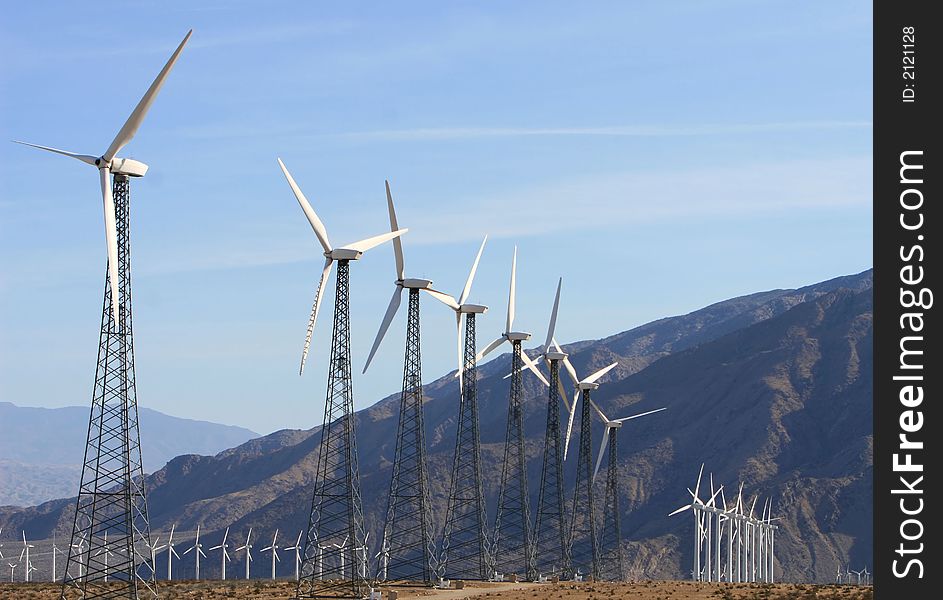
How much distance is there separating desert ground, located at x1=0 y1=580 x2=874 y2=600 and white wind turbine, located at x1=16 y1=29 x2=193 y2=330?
82.8ft

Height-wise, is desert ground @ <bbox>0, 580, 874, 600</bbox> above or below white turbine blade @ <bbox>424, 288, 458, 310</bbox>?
below

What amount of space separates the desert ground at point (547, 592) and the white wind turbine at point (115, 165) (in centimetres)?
2524

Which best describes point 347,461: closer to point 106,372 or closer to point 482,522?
point 106,372

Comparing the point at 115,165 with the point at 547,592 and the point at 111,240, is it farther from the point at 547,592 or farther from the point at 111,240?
the point at 547,592

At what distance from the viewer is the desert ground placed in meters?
80.6

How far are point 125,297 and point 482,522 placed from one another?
44.0 metres

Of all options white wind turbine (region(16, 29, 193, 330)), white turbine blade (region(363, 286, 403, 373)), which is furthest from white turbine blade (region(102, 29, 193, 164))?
white turbine blade (region(363, 286, 403, 373))

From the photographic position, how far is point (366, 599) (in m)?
74.4

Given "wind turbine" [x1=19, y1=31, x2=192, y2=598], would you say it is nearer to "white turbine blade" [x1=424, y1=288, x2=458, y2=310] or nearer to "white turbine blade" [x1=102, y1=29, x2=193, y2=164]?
"white turbine blade" [x1=102, y1=29, x2=193, y2=164]

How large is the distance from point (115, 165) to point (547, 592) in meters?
41.7

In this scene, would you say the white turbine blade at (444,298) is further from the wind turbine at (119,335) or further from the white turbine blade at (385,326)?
the wind turbine at (119,335)

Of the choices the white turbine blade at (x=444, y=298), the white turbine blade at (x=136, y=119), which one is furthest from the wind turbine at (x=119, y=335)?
the white turbine blade at (x=444, y=298)

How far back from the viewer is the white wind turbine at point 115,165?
193 ft
